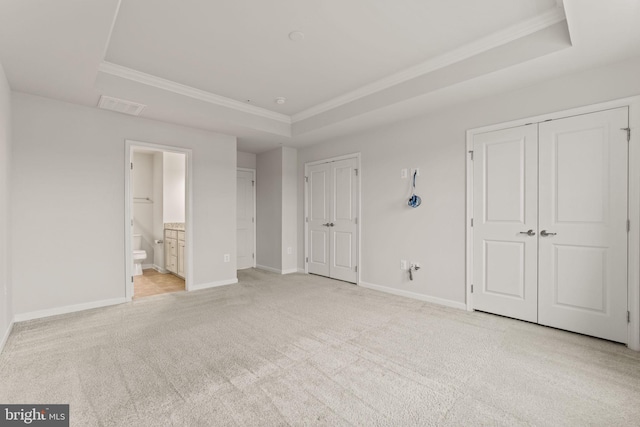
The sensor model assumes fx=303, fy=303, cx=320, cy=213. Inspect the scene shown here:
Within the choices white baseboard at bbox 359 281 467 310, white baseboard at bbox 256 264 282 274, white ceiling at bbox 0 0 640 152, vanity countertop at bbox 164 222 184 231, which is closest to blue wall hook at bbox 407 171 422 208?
white ceiling at bbox 0 0 640 152

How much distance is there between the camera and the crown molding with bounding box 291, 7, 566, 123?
2.41 metres

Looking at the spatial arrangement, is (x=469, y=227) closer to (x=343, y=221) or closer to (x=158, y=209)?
(x=343, y=221)

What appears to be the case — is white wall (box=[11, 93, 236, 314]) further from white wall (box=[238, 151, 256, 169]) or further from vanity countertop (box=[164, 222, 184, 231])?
white wall (box=[238, 151, 256, 169])

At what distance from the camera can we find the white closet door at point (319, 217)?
207 inches

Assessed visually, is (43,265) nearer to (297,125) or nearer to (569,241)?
(297,125)

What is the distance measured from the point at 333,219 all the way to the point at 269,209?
4.82 feet

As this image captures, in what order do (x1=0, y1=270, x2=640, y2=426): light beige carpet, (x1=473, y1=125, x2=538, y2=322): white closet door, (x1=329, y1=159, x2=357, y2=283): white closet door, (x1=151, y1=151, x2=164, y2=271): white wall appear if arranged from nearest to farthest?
(x1=0, y1=270, x2=640, y2=426): light beige carpet, (x1=473, y1=125, x2=538, y2=322): white closet door, (x1=329, y1=159, x2=357, y2=283): white closet door, (x1=151, y1=151, x2=164, y2=271): white wall

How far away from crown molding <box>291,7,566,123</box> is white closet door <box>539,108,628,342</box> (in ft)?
3.04

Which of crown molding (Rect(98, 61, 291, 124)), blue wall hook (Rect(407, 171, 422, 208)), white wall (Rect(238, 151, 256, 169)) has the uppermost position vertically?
crown molding (Rect(98, 61, 291, 124))

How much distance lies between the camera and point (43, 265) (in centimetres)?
330

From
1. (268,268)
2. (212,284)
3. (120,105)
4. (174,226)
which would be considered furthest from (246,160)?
(120,105)

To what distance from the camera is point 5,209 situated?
9.09 feet

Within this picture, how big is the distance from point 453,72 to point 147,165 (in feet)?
19.5

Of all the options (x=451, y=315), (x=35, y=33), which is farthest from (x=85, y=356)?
(x=451, y=315)
